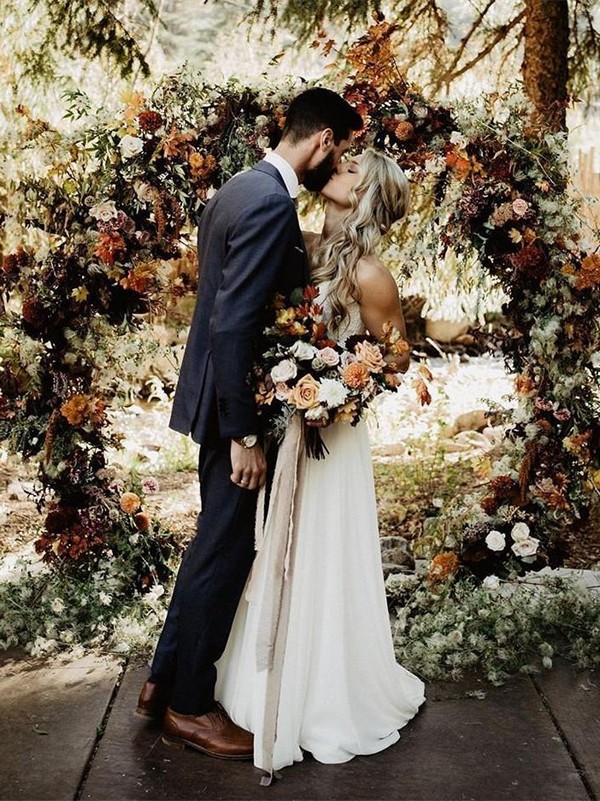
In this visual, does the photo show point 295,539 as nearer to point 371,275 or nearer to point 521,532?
point 371,275

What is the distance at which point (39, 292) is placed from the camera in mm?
4082

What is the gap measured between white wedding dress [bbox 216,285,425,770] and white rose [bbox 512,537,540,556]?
1.08 m

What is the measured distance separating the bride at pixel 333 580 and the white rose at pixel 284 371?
25cm

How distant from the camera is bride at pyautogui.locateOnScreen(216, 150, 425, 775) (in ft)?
9.84

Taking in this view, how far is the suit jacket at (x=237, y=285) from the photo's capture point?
2.77 m

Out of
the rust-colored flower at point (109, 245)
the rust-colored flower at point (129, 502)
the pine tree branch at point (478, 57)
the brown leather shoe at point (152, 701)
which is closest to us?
the brown leather shoe at point (152, 701)

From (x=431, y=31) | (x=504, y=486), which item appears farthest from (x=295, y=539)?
(x=431, y=31)

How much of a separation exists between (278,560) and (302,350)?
0.66 meters

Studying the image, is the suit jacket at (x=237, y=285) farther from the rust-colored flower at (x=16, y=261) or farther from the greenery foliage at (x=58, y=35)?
the greenery foliage at (x=58, y=35)

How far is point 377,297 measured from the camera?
3.02 metres

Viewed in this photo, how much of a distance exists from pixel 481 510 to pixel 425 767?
1.48 m

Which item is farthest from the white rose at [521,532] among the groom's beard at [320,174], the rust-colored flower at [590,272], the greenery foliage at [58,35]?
the greenery foliage at [58,35]

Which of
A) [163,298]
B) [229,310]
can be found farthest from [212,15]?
[229,310]

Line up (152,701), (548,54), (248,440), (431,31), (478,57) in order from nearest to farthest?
1. (248,440)
2. (152,701)
3. (548,54)
4. (478,57)
5. (431,31)
